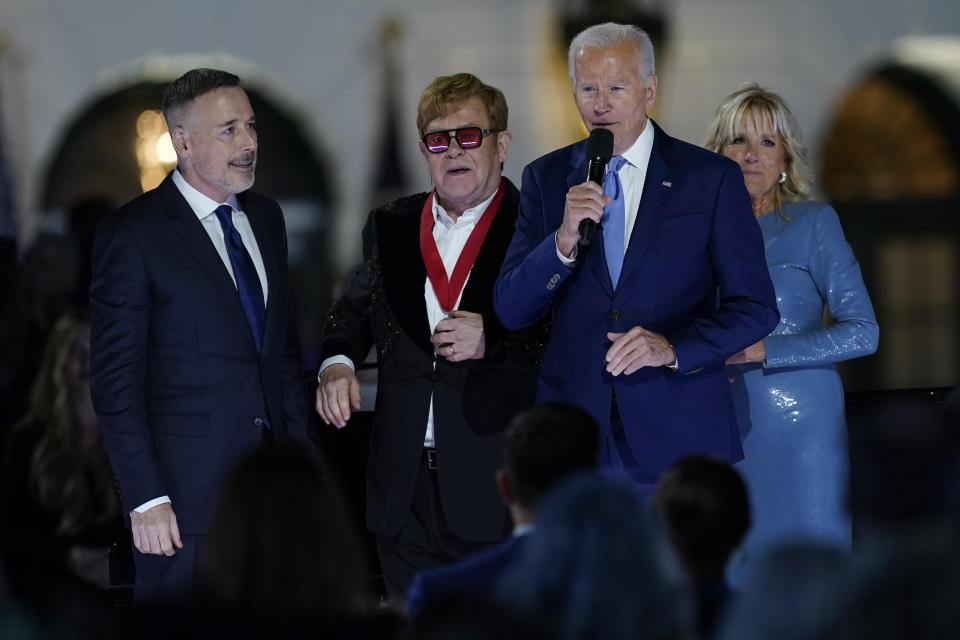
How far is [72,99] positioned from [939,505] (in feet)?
22.9

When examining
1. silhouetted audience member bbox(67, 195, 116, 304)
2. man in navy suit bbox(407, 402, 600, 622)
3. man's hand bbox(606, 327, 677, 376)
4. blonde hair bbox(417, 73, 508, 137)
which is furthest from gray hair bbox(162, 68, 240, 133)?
silhouetted audience member bbox(67, 195, 116, 304)

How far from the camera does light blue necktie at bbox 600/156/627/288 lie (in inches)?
119

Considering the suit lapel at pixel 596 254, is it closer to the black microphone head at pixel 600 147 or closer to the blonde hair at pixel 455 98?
the black microphone head at pixel 600 147

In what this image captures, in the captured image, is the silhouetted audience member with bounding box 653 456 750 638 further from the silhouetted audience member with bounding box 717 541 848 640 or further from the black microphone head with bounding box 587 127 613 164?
the black microphone head with bounding box 587 127 613 164

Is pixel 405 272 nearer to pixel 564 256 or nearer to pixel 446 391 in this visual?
pixel 446 391

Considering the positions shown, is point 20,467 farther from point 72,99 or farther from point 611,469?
point 72,99

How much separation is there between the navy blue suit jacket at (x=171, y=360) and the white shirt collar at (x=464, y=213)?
1.77 feet

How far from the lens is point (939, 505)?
1.69m

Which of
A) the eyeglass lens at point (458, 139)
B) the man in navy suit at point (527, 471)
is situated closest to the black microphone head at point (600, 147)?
the eyeglass lens at point (458, 139)

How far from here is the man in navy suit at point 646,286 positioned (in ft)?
9.71

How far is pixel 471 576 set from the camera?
6.82 feet

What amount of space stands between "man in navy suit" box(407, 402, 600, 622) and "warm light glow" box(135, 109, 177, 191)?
5910 mm

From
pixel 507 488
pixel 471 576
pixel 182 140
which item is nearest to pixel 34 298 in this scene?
pixel 182 140

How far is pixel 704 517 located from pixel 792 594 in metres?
0.69
